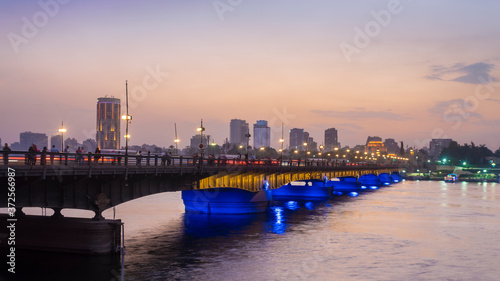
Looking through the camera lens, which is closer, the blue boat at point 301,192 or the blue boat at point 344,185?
the blue boat at point 301,192

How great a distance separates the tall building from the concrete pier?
190ft

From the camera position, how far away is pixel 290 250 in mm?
43344

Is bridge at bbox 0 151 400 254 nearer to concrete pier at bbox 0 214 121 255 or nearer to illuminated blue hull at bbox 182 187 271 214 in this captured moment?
concrete pier at bbox 0 214 121 255

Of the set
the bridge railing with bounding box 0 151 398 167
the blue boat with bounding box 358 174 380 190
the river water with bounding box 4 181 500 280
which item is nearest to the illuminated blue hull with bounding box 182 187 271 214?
the river water with bounding box 4 181 500 280

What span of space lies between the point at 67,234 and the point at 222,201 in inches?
1356

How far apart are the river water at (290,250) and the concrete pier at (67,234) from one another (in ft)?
2.72

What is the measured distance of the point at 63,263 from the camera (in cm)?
3306

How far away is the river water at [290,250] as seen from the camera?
33750 millimetres

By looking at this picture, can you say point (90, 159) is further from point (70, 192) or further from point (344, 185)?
point (344, 185)

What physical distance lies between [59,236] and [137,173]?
716cm

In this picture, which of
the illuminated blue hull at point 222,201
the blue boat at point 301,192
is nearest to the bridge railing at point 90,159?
the illuminated blue hull at point 222,201

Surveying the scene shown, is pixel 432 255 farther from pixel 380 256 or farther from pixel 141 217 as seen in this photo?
pixel 141 217

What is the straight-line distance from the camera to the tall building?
124756mm

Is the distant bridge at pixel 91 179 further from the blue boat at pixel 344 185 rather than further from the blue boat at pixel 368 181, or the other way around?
the blue boat at pixel 368 181
